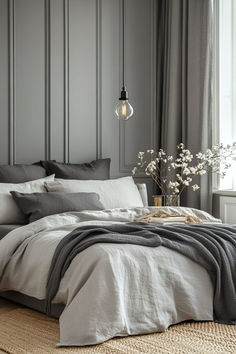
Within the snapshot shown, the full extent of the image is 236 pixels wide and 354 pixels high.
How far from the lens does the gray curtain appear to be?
20.6ft

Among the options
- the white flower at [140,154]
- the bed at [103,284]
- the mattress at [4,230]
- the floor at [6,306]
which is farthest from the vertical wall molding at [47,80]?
the floor at [6,306]

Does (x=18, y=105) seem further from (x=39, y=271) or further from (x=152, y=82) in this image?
(x=39, y=271)

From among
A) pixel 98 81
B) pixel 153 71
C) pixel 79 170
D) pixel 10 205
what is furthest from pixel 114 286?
pixel 153 71

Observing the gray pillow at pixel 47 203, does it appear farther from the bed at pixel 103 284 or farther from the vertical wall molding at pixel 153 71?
the vertical wall molding at pixel 153 71

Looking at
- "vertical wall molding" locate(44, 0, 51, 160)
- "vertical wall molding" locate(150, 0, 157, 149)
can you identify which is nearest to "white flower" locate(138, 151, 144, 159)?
"vertical wall molding" locate(150, 0, 157, 149)

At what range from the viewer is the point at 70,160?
615 centimetres

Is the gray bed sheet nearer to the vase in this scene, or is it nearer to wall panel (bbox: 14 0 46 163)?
wall panel (bbox: 14 0 46 163)

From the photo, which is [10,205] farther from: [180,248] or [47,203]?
[180,248]

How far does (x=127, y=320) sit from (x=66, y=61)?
10.7 feet

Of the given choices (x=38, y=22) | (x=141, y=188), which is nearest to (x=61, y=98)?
(x=38, y=22)

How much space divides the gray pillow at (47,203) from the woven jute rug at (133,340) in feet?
3.80

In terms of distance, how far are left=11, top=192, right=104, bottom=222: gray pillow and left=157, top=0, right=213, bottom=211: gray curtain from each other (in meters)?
1.66

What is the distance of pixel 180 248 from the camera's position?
150 inches

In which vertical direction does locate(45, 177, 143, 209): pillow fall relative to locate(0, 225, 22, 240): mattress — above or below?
above
